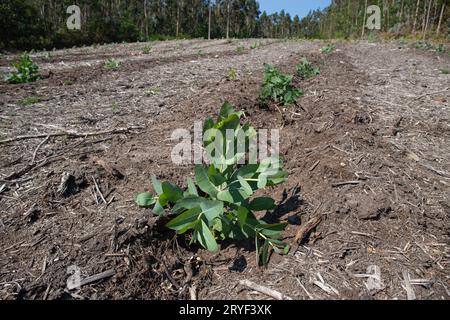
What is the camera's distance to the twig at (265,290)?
1.42 metres

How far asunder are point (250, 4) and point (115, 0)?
23.7 m

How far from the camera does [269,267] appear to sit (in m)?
1.58

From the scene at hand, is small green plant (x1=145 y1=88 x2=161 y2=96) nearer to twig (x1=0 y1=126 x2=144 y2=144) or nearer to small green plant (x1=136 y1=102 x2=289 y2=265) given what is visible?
twig (x1=0 y1=126 x2=144 y2=144)

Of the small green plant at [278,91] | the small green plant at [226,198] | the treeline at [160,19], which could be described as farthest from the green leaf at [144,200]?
the treeline at [160,19]

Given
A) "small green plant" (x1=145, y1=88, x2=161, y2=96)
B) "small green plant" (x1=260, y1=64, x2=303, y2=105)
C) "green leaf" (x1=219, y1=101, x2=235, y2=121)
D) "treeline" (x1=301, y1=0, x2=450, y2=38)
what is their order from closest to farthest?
"green leaf" (x1=219, y1=101, x2=235, y2=121) → "small green plant" (x1=260, y1=64, x2=303, y2=105) → "small green plant" (x1=145, y1=88, x2=161, y2=96) → "treeline" (x1=301, y1=0, x2=450, y2=38)

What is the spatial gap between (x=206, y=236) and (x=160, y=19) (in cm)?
3997

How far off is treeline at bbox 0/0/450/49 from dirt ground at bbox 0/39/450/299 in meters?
18.5

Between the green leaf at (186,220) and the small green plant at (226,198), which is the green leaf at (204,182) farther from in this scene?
the green leaf at (186,220)

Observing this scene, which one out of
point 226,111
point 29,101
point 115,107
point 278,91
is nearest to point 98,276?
point 226,111

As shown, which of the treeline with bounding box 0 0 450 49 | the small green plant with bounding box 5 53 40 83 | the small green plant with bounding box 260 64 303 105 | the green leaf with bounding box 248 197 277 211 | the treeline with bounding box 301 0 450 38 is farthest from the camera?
the treeline with bounding box 301 0 450 38

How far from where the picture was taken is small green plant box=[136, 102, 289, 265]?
4.89 feet

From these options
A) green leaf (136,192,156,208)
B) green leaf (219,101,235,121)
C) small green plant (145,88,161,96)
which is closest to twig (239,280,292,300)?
green leaf (136,192,156,208)

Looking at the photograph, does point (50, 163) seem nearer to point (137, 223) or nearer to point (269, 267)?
point (137, 223)
